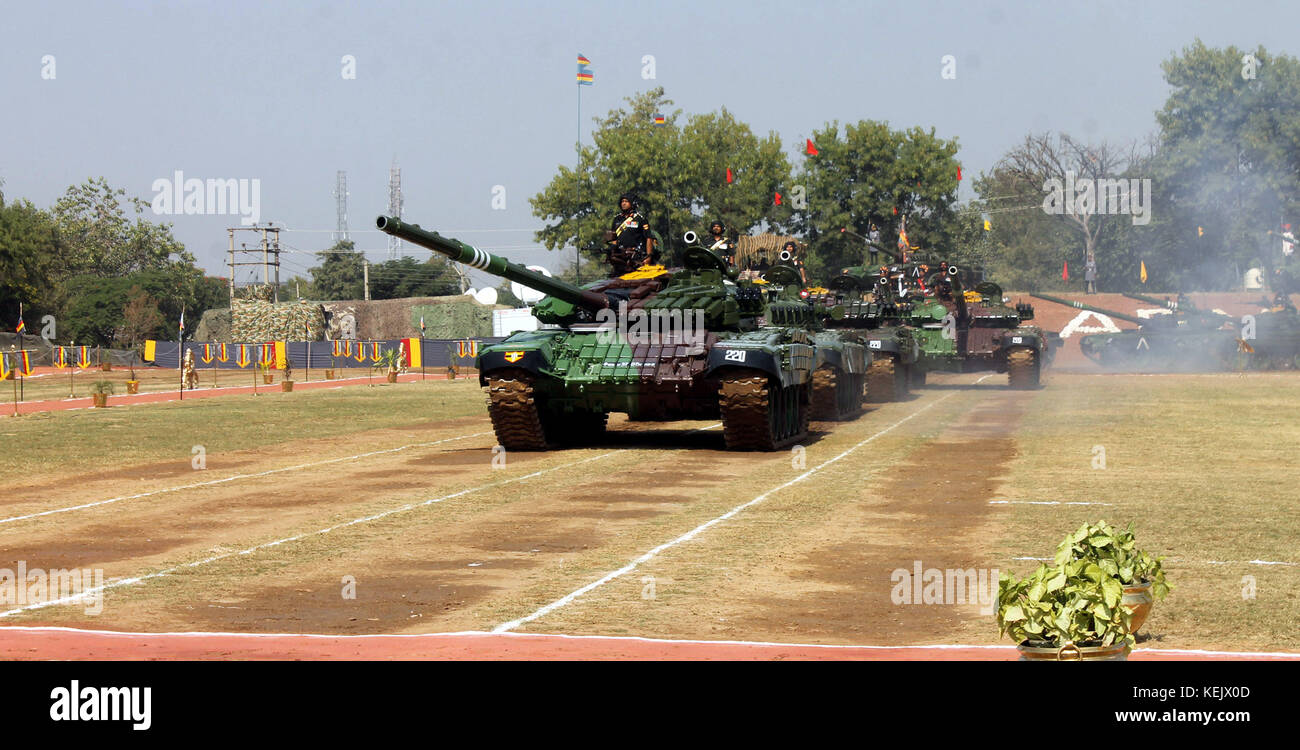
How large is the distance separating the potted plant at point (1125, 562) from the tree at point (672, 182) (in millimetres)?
63961

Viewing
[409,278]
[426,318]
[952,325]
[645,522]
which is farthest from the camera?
[409,278]

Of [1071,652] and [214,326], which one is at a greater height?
[214,326]

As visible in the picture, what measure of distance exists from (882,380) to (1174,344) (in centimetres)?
2718

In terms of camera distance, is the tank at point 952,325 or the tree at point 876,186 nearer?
the tank at point 952,325

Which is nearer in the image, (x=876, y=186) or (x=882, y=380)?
(x=882, y=380)

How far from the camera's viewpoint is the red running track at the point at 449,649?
776 centimetres

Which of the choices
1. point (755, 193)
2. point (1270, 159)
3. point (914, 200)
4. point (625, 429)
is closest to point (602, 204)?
point (755, 193)

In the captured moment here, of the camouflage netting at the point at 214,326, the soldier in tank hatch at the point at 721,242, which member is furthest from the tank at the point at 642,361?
the camouflage netting at the point at 214,326

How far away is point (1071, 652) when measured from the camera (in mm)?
6629

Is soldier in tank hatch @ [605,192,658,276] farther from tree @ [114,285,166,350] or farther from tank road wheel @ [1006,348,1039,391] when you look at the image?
tree @ [114,285,166,350]

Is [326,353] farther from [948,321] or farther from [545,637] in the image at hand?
[545,637]

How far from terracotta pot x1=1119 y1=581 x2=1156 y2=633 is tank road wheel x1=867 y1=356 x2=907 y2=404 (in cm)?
2616

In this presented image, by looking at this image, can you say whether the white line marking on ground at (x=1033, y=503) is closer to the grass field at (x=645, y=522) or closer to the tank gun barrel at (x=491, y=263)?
the grass field at (x=645, y=522)

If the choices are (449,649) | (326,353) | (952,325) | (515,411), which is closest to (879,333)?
(952,325)
